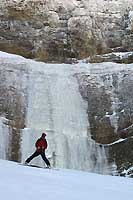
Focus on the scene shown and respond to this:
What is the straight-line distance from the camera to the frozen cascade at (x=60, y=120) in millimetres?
20297

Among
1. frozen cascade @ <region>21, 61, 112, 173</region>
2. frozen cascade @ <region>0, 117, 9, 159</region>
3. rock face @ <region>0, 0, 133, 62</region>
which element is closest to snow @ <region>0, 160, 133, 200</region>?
frozen cascade @ <region>0, 117, 9, 159</region>

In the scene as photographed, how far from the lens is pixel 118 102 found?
22734mm

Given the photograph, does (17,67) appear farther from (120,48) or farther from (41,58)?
(120,48)

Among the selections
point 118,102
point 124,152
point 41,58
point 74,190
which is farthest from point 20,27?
point 74,190

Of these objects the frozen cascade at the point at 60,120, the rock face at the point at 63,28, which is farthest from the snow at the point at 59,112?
the rock face at the point at 63,28

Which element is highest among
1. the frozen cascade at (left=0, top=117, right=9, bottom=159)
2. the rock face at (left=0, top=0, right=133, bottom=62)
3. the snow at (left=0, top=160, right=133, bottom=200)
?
the rock face at (left=0, top=0, right=133, bottom=62)

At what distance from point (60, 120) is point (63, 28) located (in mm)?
6696

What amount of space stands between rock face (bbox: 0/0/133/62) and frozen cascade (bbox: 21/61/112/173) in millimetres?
1691

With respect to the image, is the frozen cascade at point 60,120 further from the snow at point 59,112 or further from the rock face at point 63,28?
the rock face at point 63,28

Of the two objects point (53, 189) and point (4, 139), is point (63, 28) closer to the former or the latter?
point (4, 139)

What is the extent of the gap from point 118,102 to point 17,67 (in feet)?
16.7

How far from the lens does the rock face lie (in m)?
25.6

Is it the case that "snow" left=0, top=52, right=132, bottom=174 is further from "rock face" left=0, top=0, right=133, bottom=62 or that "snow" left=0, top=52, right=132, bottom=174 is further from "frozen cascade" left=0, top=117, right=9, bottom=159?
"rock face" left=0, top=0, right=133, bottom=62

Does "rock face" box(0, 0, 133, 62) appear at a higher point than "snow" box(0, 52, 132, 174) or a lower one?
higher
